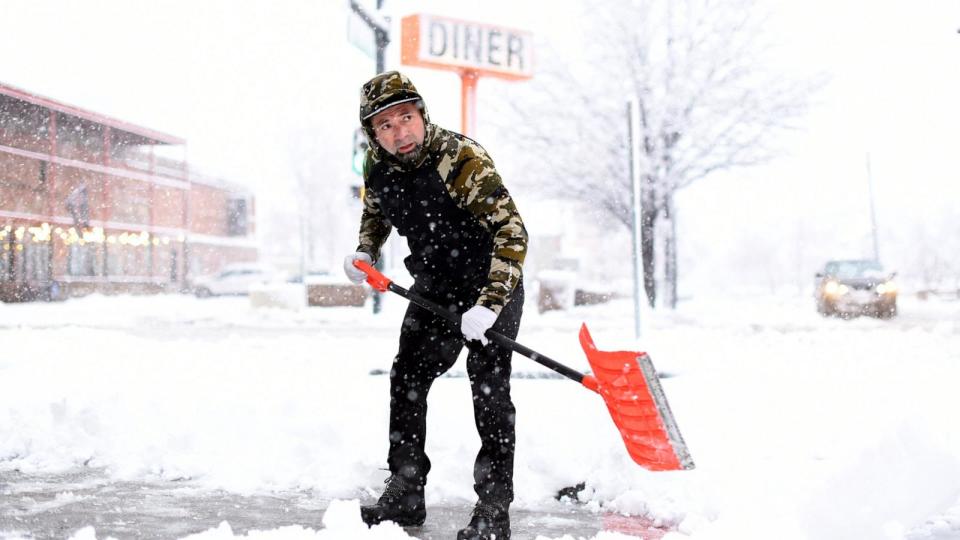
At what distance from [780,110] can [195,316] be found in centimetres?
1367

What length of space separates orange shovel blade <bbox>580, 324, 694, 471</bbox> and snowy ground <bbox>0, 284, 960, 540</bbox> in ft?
0.86

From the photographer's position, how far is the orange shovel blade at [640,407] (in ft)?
8.57

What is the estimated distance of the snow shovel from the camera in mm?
2619

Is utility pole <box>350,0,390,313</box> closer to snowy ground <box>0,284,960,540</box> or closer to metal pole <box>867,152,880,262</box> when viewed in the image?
snowy ground <box>0,284,960,540</box>

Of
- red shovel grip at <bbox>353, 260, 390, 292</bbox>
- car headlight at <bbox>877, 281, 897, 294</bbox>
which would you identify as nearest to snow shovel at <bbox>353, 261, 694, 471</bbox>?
red shovel grip at <bbox>353, 260, 390, 292</bbox>

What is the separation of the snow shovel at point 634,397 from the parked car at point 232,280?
27794mm

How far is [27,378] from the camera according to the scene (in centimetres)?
476

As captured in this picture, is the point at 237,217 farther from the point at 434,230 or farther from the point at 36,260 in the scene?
the point at 434,230

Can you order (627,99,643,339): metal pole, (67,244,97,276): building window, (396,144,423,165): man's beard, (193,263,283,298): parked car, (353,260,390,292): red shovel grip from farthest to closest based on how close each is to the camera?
(193,263,283,298): parked car
(67,244,97,276): building window
(627,99,643,339): metal pole
(353,260,390,292): red shovel grip
(396,144,423,165): man's beard

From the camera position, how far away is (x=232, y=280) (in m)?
30.4

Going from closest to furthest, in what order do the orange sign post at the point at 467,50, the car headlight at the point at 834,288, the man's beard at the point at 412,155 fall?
the man's beard at the point at 412,155 → the orange sign post at the point at 467,50 → the car headlight at the point at 834,288

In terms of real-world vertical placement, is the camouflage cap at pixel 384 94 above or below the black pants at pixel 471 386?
above

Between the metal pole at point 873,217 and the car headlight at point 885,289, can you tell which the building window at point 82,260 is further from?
the metal pole at point 873,217

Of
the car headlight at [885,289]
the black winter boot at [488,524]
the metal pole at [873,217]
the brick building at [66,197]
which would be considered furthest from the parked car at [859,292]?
the metal pole at [873,217]
